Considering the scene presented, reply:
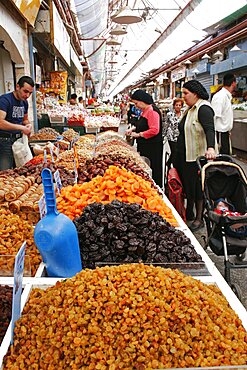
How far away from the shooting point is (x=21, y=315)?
137cm

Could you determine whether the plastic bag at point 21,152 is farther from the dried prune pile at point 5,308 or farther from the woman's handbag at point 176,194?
the dried prune pile at point 5,308

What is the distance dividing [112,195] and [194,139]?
227 centimetres

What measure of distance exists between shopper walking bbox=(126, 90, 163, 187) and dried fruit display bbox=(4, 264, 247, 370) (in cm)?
414

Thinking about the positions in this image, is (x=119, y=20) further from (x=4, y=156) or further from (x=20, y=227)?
(x=20, y=227)

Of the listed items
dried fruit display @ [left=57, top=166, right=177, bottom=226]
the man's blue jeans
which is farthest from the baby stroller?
the man's blue jeans

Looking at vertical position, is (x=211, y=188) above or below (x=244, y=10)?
below

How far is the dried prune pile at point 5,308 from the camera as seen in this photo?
143 cm

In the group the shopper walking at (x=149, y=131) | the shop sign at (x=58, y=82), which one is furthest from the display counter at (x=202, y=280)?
the shop sign at (x=58, y=82)

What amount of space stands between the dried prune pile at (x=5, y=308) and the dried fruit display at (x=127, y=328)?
147 mm

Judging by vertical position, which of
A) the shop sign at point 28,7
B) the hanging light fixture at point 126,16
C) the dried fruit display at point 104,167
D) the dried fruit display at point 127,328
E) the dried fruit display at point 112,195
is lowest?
the dried fruit display at point 127,328

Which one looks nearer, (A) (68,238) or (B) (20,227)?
(A) (68,238)

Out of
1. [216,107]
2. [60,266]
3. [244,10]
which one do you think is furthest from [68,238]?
[244,10]

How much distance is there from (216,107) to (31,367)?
6726mm

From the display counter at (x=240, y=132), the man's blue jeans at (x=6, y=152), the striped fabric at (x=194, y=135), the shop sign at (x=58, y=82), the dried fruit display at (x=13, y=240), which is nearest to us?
the dried fruit display at (x=13, y=240)
